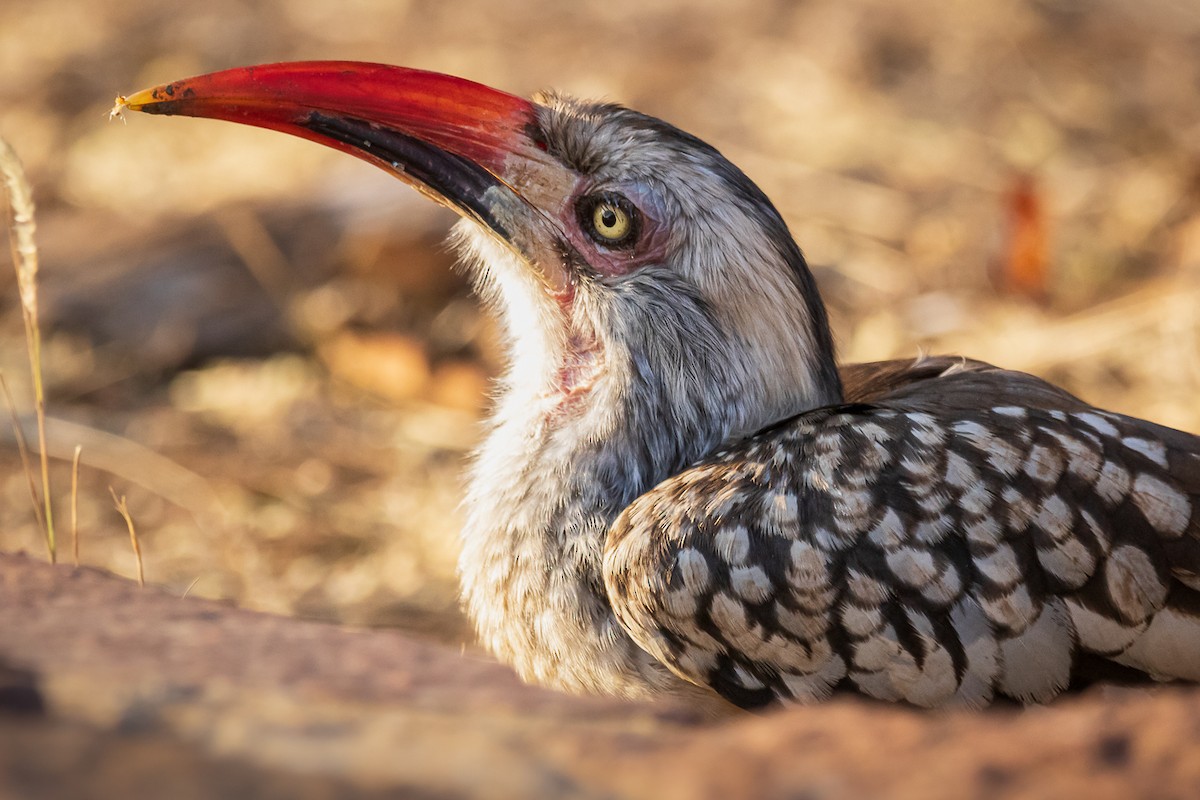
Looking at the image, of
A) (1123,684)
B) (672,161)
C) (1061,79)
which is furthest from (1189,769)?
(1061,79)

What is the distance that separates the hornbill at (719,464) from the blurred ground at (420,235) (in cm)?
145

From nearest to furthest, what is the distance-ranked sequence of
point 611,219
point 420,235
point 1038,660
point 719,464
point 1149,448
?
1. point 1038,660
2. point 1149,448
3. point 719,464
4. point 611,219
5. point 420,235

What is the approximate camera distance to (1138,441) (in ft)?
7.47

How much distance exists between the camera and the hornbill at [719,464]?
2.11m

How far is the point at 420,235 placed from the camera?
5.44m

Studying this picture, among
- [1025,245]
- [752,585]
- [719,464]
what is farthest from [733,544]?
[1025,245]

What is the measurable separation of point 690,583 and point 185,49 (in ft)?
22.5

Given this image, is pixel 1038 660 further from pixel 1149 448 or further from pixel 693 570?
pixel 693 570

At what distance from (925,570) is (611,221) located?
981mm

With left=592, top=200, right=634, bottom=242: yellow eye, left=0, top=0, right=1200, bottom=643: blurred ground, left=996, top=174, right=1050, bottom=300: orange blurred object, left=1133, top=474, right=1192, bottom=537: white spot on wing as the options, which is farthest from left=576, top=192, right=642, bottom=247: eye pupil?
left=996, top=174, right=1050, bottom=300: orange blurred object

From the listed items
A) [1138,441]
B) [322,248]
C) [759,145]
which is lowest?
[1138,441]

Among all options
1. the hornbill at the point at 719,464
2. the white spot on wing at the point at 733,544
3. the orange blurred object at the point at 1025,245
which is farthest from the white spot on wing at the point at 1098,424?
the orange blurred object at the point at 1025,245

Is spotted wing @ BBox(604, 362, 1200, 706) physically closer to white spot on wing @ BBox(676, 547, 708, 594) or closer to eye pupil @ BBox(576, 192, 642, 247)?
white spot on wing @ BBox(676, 547, 708, 594)

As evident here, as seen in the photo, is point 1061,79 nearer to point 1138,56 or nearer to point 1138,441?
point 1138,56
